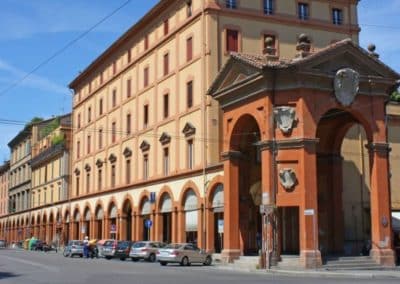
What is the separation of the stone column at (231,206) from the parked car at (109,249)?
37.9 ft

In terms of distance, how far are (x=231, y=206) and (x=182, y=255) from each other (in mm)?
3978

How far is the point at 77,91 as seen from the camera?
77000 mm

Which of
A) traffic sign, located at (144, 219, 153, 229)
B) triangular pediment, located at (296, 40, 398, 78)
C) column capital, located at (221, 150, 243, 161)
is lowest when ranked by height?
traffic sign, located at (144, 219, 153, 229)

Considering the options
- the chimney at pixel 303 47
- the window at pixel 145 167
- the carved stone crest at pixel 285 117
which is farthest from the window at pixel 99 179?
the chimney at pixel 303 47

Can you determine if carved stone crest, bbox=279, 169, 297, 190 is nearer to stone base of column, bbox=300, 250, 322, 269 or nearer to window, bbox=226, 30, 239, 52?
stone base of column, bbox=300, 250, 322, 269

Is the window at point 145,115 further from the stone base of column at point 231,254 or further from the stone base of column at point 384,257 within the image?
the stone base of column at point 384,257

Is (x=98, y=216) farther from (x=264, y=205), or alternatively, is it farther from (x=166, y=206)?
(x=264, y=205)

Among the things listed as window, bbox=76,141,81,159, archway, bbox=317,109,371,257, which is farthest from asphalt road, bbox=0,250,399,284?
window, bbox=76,141,81,159

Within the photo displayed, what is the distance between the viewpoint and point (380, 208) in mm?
33156

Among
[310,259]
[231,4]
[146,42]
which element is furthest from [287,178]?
[146,42]

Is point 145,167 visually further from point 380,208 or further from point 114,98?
point 380,208

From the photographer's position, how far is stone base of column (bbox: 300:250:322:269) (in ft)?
98.8

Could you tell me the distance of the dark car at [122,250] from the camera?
44.3 meters

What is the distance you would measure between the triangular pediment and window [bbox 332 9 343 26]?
14.7 metres
